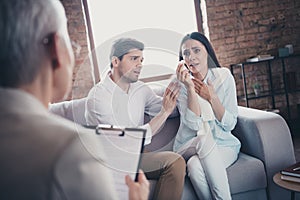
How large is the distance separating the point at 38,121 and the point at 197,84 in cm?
122

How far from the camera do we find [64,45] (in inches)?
13.2

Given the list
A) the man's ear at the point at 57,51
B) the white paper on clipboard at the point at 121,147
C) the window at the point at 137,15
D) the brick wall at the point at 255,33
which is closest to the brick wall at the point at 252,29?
the brick wall at the point at 255,33

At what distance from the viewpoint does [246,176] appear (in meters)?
1.48

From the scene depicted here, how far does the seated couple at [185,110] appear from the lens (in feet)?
4.07

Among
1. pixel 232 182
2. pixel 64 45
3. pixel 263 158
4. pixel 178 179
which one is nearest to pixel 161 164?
pixel 178 179

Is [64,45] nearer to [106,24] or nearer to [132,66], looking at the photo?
[132,66]

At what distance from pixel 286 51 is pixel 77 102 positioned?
2.22 m

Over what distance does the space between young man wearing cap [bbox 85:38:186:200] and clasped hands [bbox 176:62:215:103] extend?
0.07m

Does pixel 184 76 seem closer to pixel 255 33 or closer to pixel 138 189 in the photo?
pixel 138 189

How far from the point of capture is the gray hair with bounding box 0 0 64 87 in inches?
12.3

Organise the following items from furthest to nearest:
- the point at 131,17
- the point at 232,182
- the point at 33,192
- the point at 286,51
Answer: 1. the point at 286,51
2. the point at 131,17
3. the point at 232,182
4. the point at 33,192

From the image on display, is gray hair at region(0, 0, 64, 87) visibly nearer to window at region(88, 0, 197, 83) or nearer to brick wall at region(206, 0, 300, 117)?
window at region(88, 0, 197, 83)

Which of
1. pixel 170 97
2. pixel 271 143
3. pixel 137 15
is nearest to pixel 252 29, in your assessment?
pixel 137 15

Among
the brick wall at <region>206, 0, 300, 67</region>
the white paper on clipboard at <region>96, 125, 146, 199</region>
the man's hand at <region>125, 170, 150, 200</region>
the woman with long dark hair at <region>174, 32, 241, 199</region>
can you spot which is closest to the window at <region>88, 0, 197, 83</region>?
the brick wall at <region>206, 0, 300, 67</region>
